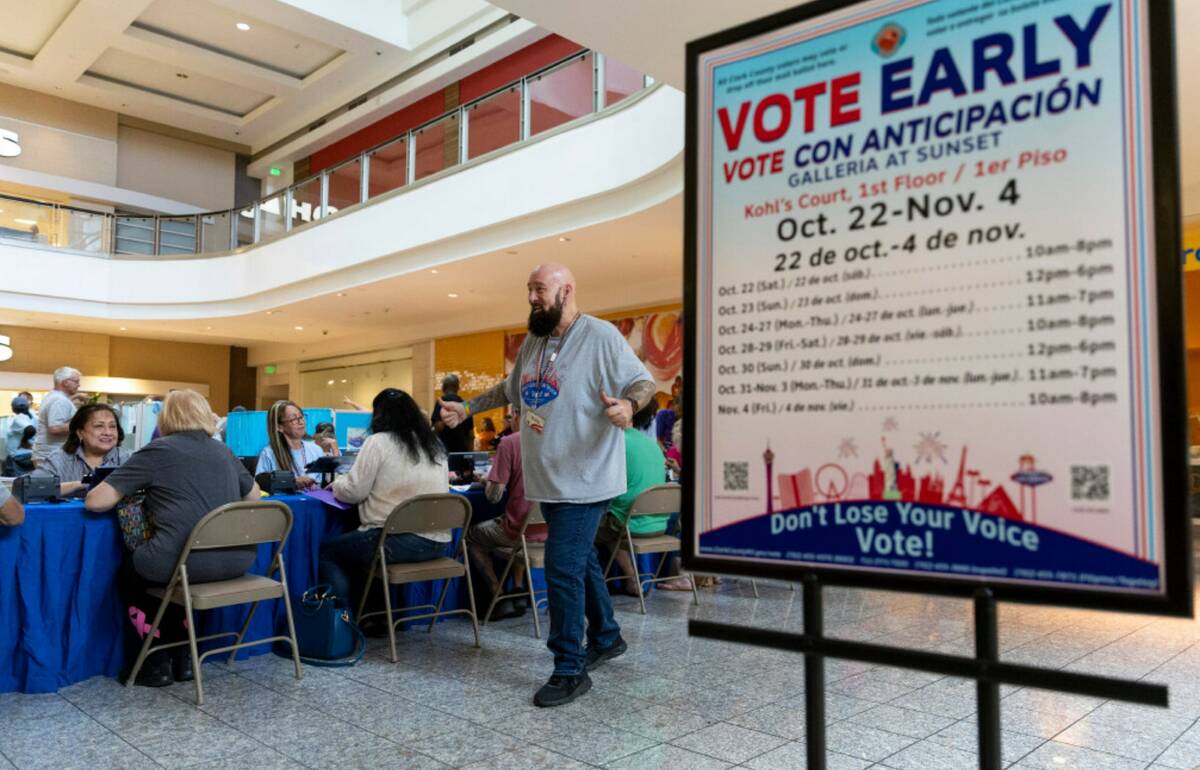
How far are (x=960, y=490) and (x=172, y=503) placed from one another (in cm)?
294

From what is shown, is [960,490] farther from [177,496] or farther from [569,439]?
[177,496]

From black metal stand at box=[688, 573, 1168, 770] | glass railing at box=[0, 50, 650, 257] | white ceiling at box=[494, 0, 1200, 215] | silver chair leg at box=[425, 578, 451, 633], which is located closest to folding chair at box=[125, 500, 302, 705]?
silver chair leg at box=[425, 578, 451, 633]

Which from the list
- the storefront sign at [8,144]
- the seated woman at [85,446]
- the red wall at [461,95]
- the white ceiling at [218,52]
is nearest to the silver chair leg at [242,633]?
the seated woman at [85,446]

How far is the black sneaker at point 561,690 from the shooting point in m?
3.07

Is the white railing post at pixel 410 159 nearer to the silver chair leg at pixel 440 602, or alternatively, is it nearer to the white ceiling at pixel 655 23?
the white ceiling at pixel 655 23

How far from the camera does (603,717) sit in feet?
9.70

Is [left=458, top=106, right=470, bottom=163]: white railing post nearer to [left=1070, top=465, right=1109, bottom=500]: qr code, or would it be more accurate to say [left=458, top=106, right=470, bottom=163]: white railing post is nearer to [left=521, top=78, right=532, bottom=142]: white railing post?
[left=521, top=78, right=532, bottom=142]: white railing post

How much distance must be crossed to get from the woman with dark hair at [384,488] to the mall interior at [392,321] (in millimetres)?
179

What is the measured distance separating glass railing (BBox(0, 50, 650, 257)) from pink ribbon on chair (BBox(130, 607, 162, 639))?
613 centimetres

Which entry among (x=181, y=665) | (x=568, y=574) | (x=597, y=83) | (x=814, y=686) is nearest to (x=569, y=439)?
(x=568, y=574)

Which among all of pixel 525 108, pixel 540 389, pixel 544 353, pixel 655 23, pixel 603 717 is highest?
pixel 525 108

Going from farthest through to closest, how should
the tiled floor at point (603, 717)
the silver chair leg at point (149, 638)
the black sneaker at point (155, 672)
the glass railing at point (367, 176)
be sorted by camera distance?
the glass railing at point (367, 176), the black sneaker at point (155, 672), the silver chair leg at point (149, 638), the tiled floor at point (603, 717)

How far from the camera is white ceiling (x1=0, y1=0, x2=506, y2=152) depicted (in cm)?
1307

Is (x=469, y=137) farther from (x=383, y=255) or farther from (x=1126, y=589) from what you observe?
(x=1126, y=589)
